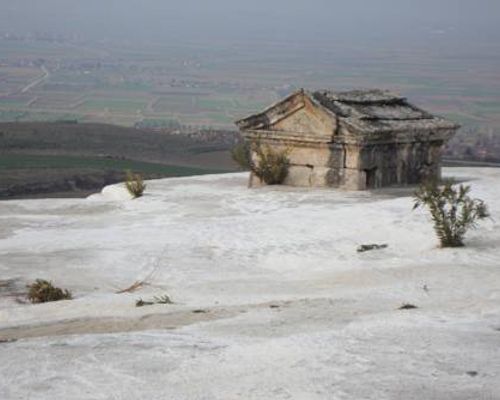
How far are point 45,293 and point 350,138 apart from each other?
Result: 765 centimetres

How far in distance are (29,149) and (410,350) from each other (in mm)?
28475

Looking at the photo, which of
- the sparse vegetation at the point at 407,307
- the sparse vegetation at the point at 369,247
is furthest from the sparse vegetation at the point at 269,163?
the sparse vegetation at the point at 407,307

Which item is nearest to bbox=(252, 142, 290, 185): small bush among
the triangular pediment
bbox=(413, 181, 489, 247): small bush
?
the triangular pediment

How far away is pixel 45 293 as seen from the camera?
984cm

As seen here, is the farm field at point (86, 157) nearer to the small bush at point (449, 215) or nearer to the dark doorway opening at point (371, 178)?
the dark doorway opening at point (371, 178)

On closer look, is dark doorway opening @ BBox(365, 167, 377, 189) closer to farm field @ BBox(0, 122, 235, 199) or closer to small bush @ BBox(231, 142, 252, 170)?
small bush @ BBox(231, 142, 252, 170)

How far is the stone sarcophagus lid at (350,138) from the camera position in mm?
16859

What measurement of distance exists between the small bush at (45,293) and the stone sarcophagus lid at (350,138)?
24.4 ft

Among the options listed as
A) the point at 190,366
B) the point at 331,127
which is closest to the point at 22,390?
the point at 190,366

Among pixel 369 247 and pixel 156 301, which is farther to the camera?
pixel 369 247

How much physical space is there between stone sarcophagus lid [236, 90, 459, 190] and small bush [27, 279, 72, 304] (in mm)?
7437

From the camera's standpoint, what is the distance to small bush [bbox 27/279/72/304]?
9828mm

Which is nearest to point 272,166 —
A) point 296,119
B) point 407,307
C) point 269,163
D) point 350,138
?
point 269,163

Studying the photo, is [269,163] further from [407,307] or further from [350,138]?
[407,307]
